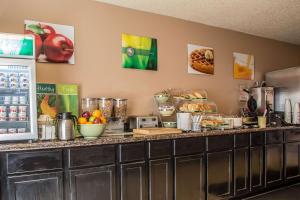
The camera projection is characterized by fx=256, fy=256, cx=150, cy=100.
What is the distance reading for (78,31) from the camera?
301 centimetres

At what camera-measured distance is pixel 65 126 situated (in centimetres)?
245

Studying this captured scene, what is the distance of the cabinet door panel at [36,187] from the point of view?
208cm

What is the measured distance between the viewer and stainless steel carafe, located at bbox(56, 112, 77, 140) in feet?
8.05


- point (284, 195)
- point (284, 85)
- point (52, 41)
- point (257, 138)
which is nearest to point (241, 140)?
point (257, 138)

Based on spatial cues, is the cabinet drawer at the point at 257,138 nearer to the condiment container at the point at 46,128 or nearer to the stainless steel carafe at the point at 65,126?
the stainless steel carafe at the point at 65,126

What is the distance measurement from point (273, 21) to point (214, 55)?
1.00 metres

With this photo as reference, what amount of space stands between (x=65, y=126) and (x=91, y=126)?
0.25 metres

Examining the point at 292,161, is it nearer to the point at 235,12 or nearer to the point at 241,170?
the point at 241,170

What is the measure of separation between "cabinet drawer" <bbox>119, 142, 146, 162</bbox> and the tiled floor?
2.01m

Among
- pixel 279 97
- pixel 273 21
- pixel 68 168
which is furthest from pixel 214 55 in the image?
pixel 68 168

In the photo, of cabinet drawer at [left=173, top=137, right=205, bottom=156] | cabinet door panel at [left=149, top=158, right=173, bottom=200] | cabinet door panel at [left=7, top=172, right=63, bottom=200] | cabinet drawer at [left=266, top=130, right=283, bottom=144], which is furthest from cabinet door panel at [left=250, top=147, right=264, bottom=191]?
cabinet door panel at [left=7, top=172, right=63, bottom=200]

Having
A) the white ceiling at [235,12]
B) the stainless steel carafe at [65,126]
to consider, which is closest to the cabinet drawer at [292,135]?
the white ceiling at [235,12]

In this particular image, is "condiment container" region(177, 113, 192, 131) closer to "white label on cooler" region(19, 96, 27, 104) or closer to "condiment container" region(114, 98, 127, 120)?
"condiment container" region(114, 98, 127, 120)

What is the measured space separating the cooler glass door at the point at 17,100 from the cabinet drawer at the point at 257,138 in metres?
2.85
